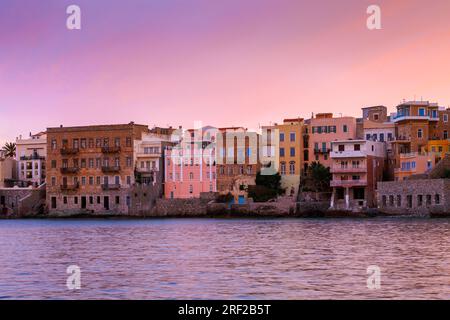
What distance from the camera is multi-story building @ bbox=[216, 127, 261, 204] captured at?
82.2m

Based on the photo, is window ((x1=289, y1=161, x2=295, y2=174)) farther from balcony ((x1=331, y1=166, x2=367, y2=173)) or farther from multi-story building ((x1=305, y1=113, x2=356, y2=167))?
balcony ((x1=331, y1=166, x2=367, y2=173))

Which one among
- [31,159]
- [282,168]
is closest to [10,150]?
[31,159]

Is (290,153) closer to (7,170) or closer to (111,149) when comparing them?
(111,149)

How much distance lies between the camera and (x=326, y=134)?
79812 millimetres

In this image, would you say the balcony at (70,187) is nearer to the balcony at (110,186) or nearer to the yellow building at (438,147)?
the balcony at (110,186)

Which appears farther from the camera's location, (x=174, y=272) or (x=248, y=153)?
(x=248, y=153)

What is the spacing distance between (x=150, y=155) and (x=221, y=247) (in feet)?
169

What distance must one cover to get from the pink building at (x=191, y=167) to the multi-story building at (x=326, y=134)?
11.7 meters

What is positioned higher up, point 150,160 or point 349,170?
point 150,160

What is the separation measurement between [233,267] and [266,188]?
5234cm

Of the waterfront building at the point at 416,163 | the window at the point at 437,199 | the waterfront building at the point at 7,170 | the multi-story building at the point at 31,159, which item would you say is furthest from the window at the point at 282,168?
the waterfront building at the point at 7,170
